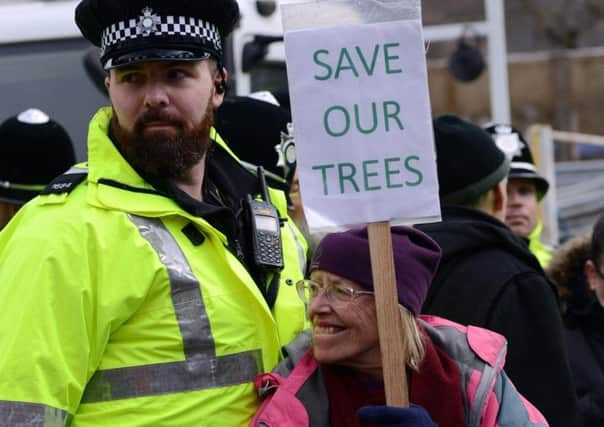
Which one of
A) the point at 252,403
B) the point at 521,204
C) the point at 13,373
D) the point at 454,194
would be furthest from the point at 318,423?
the point at 521,204

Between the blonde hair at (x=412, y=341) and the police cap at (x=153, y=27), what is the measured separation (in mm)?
857

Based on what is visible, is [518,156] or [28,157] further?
[518,156]

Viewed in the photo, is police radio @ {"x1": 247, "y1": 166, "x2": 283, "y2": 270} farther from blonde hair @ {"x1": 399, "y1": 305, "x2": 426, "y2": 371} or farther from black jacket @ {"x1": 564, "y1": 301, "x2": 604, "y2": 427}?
black jacket @ {"x1": 564, "y1": 301, "x2": 604, "y2": 427}

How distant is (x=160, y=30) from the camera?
362 centimetres

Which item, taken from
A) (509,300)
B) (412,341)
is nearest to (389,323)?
(412,341)

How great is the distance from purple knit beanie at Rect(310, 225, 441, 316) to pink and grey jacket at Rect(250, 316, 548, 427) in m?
0.11

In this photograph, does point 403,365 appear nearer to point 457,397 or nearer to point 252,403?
point 457,397

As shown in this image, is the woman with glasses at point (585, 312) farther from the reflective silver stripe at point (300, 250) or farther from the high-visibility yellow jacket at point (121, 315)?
the high-visibility yellow jacket at point (121, 315)

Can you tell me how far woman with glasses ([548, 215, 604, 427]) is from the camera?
4707 millimetres

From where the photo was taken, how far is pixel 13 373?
321cm

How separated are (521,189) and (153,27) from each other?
12.3 feet

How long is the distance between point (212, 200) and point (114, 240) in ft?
1.90

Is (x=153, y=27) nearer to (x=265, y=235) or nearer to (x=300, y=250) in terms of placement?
(x=265, y=235)

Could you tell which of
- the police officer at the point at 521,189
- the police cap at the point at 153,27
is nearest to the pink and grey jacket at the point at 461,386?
the police cap at the point at 153,27
